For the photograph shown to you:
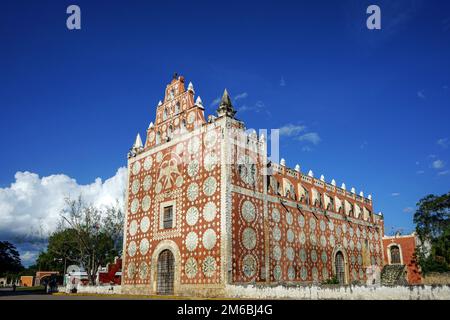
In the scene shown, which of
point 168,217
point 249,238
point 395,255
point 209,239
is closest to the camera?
point 209,239

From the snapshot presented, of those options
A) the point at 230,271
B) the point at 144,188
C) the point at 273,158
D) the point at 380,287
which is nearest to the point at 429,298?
the point at 380,287

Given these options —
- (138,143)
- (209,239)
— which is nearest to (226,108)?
(209,239)

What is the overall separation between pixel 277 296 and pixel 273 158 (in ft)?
41.2

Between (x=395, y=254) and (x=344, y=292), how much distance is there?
1188 inches

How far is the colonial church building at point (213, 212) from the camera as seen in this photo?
80.8 feet

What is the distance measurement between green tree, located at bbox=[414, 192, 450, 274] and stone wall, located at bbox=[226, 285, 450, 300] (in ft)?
71.7

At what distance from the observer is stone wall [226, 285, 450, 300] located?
54.1 ft

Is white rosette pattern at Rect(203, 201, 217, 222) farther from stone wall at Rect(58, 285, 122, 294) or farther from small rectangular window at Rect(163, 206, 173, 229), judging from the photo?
stone wall at Rect(58, 285, 122, 294)

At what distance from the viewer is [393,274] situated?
4197cm

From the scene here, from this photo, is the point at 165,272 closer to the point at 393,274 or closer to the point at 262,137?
the point at 262,137

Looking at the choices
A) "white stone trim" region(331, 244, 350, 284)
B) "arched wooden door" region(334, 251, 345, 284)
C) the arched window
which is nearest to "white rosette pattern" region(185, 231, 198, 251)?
"white stone trim" region(331, 244, 350, 284)

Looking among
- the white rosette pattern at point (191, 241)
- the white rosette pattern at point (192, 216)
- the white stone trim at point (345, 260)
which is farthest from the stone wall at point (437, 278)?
the white rosette pattern at point (192, 216)

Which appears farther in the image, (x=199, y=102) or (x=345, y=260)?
(x=345, y=260)

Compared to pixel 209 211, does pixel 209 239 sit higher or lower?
lower
